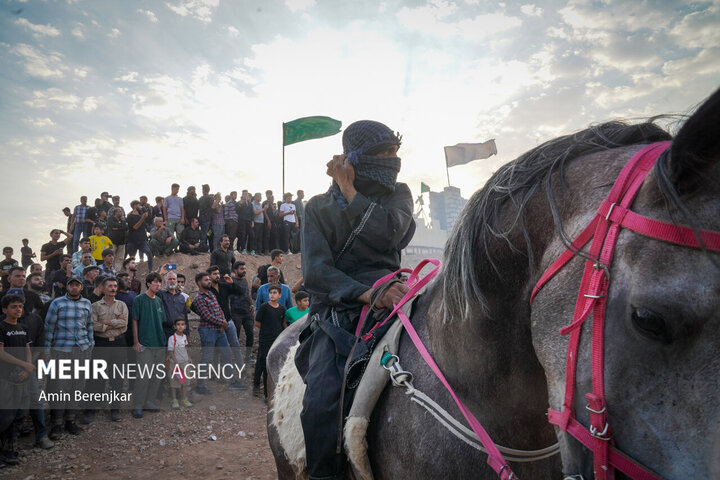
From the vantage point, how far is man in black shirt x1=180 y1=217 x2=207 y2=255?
15406 mm

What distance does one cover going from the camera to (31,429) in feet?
24.7

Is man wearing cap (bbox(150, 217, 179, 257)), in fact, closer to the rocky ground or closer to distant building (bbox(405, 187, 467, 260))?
the rocky ground

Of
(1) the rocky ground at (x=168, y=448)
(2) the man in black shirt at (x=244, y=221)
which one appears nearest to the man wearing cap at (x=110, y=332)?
(1) the rocky ground at (x=168, y=448)

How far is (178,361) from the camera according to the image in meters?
9.20

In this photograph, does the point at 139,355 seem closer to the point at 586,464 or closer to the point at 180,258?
the point at 180,258

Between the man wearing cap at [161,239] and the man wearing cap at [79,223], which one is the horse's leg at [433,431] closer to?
the man wearing cap at [161,239]

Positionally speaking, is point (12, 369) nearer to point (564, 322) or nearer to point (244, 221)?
point (564, 322)

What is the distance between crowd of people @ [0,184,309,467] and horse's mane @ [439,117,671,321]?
4.97 metres

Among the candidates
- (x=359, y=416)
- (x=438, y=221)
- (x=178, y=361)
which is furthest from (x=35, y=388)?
(x=438, y=221)

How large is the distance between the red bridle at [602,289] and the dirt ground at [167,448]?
639 centimetres

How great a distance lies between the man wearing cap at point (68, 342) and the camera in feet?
24.4

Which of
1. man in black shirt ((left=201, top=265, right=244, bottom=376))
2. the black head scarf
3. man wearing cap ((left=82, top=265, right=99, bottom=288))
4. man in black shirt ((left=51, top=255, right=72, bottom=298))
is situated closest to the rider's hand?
the black head scarf

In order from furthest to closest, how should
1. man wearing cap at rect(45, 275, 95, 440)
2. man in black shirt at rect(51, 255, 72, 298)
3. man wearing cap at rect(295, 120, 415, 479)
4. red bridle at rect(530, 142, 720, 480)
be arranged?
1. man in black shirt at rect(51, 255, 72, 298)
2. man wearing cap at rect(45, 275, 95, 440)
3. man wearing cap at rect(295, 120, 415, 479)
4. red bridle at rect(530, 142, 720, 480)

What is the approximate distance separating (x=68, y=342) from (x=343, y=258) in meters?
7.37
